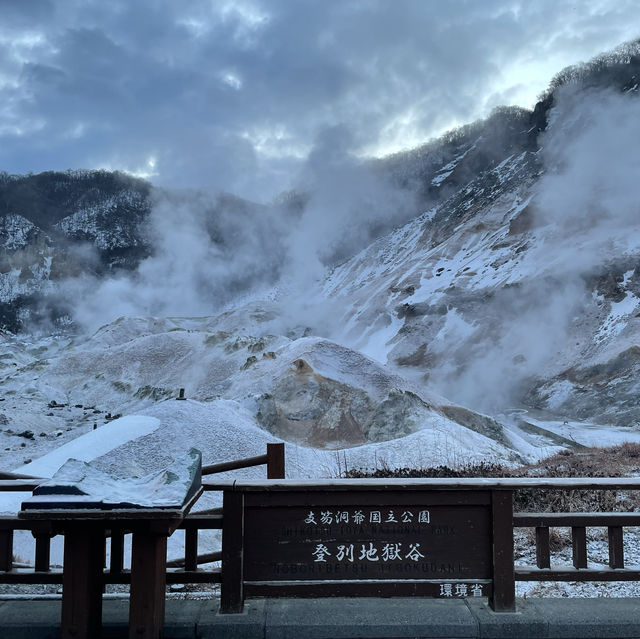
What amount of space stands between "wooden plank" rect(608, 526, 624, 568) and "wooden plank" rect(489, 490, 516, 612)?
2.17 feet

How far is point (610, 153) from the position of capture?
39000mm

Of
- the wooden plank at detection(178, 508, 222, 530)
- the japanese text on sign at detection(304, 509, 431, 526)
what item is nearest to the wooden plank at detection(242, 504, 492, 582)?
the japanese text on sign at detection(304, 509, 431, 526)

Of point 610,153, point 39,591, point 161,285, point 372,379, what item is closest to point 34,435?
point 372,379

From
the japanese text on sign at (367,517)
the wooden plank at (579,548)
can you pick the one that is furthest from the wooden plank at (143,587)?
the wooden plank at (579,548)

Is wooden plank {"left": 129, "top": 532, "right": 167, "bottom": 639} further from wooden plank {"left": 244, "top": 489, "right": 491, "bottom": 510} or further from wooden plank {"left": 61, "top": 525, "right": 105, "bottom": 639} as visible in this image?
wooden plank {"left": 244, "top": 489, "right": 491, "bottom": 510}

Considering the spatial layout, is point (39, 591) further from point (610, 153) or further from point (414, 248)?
point (414, 248)

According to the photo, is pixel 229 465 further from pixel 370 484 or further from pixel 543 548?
pixel 543 548

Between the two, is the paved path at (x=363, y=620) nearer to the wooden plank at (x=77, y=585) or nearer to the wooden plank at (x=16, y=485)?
the wooden plank at (x=77, y=585)

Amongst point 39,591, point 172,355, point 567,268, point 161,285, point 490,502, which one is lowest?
point 39,591

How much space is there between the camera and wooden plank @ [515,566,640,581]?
130 inches

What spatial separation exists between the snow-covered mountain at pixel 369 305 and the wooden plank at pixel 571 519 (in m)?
2.42

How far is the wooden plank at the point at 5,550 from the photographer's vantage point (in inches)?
128

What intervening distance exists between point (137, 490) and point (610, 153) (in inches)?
1687

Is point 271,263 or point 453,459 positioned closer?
point 453,459
